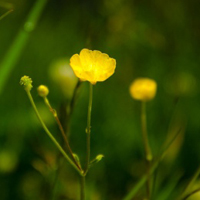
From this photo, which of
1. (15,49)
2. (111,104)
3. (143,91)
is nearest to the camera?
(15,49)

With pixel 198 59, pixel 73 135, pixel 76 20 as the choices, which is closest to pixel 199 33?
pixel 198 59

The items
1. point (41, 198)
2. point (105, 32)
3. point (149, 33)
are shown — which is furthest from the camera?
point (105, 32)

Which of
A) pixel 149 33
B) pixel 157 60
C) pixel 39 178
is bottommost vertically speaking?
pixel 39 178

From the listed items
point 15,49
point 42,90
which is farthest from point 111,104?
→ point 42,90

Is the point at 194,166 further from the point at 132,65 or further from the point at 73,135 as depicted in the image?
the point at 132,65

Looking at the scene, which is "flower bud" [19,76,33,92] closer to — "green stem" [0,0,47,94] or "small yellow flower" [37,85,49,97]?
"small yellow flower" [37,85,49,97]

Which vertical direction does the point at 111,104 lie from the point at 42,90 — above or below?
below

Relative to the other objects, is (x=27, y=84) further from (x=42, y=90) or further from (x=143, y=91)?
(x=143, y=91)

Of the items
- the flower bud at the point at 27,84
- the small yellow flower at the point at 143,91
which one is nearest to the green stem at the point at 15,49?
the flower bud at the point at 27,84
